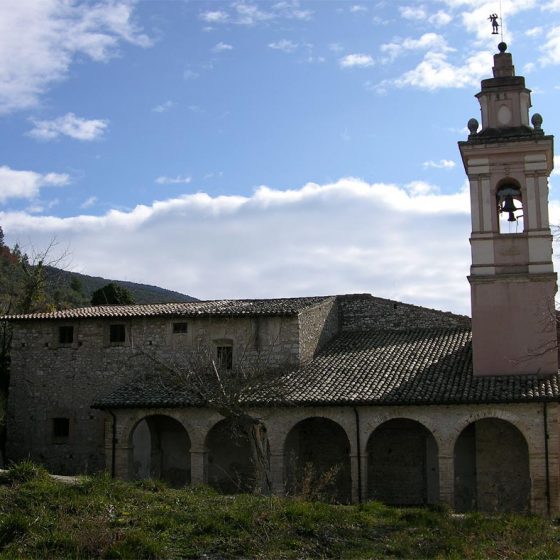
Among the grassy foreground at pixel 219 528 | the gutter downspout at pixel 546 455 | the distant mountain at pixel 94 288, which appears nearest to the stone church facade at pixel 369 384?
the gutter downspout at pixel 546 455

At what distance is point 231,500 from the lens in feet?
50.2

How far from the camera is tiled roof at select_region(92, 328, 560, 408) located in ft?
Answer: 70.3

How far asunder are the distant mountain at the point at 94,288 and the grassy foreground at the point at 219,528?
123 ft

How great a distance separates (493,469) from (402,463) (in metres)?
2.69

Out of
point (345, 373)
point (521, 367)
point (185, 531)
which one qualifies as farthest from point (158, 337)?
point (185, 531)

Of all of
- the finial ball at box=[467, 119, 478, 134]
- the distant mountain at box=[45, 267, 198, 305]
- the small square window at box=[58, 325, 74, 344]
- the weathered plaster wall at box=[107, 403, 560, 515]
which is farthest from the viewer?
the distant mountain at box=[45, 267, 198, 305]

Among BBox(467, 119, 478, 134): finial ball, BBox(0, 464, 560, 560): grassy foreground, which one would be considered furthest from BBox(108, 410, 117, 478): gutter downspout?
BBox(467, 119, 478, 134): finial ball

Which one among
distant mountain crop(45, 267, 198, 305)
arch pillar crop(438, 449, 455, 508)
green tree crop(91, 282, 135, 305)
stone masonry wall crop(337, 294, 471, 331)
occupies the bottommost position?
arch pillar crop(438, 449, 455, 508)

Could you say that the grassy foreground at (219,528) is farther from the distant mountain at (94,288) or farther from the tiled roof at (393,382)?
the distant mountain at (94,288)

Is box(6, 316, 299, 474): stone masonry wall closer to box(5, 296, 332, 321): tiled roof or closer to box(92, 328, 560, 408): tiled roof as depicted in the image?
box(5, 296, 332, 321): tiled roof

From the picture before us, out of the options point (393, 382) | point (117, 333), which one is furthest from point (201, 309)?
point (393, 382)

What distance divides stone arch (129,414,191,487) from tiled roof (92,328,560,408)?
163 cm

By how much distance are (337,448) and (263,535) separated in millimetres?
11825

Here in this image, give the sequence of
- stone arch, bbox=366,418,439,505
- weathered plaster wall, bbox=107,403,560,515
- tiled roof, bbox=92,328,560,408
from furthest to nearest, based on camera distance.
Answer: stone arch, bbox=366,418,439,505 → tiled roof, bbox=92,328,560,408 → weathered plaster wall, bbox=107,403,560,515
